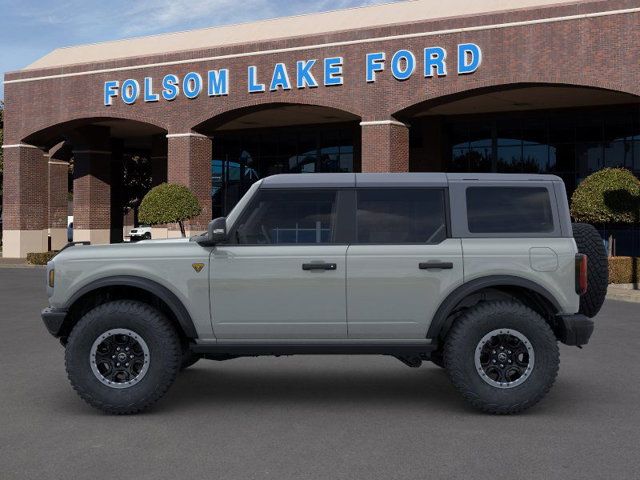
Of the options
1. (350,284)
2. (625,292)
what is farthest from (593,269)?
(625,292)

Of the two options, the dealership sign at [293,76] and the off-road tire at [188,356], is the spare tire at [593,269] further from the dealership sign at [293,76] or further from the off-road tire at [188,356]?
the dealership sign at [293,76]

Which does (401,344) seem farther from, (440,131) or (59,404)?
(440,131)

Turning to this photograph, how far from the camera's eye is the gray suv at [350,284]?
6.94 meters

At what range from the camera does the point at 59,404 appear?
7.40 meters

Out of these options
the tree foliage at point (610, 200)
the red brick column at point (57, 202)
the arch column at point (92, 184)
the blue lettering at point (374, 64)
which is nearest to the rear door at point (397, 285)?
the tree foliage at point (610, 200)

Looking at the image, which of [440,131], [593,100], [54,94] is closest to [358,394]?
[593,100]

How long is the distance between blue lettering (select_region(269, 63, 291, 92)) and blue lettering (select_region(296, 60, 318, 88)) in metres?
0.49

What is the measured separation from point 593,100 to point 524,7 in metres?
6.26

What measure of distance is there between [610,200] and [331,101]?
38.7 ft

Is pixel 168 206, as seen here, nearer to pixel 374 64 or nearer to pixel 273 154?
pixel 374 64

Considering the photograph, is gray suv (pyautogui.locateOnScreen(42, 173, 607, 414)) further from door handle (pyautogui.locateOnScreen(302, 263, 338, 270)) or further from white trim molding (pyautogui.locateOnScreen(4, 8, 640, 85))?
white trim molding (pyautogui.locateOnScreen(4, 8, 640, 85))

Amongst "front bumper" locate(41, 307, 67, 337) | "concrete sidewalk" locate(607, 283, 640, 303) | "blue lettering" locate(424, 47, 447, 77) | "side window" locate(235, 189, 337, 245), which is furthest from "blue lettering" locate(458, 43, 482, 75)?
"front bumper" locate(41, 307, 67, 337)

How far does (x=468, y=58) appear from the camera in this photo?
27922 mm

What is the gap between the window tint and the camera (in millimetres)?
7211
